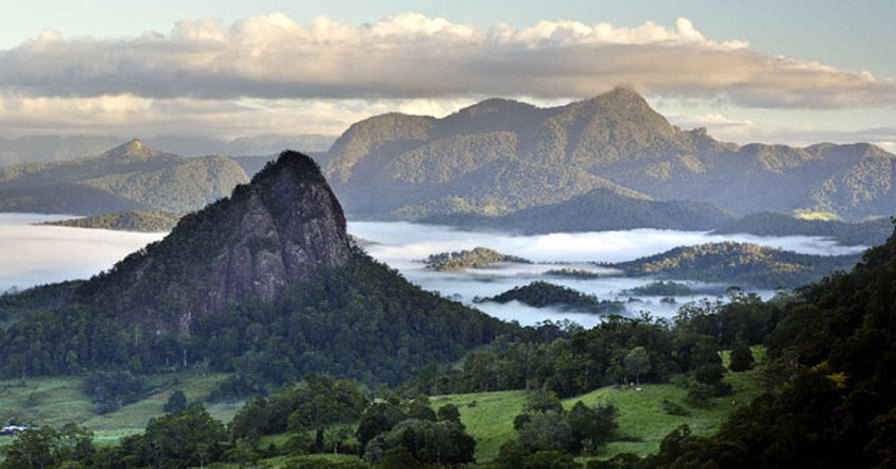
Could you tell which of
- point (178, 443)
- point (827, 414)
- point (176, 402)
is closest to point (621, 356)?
point (827, 414)

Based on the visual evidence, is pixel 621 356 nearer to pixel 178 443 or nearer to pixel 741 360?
pixel 741 360

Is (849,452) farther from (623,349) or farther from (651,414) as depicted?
(623,349)

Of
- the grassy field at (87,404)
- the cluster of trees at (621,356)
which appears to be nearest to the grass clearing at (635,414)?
the cluster of trees at (621,356)

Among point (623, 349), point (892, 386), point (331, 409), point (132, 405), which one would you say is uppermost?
point (892, 386)

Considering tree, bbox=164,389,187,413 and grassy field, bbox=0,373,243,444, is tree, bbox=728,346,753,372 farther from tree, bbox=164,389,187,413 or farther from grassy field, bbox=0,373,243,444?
tree, bbox=164,389,187,413

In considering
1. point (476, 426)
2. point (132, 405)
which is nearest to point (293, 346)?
point (132, 405)

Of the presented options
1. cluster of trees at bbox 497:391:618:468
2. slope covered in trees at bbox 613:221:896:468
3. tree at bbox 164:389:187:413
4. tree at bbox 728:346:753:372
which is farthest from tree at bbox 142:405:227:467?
tree at bbox 728:346:753:372
